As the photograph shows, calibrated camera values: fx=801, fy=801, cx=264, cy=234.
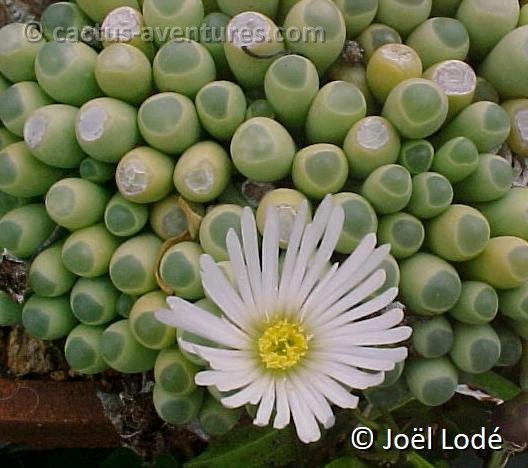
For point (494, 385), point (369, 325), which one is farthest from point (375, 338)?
point (494, 385)

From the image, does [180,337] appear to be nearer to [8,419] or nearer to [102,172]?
[102,172]

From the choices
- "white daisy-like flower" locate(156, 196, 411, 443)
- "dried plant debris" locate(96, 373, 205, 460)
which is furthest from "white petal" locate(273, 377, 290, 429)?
"dried plant debris" locate(96, 373, 205, 460)

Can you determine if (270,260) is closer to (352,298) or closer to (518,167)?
(352,298)

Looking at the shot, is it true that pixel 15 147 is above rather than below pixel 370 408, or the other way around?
above

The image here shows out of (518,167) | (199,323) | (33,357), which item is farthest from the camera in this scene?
(33,357)

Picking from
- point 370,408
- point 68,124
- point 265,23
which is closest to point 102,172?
point 68,124

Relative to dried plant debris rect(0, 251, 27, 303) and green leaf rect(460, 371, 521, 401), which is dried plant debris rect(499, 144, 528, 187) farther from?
dried plant debris rect(0, 251, 27, 303)
